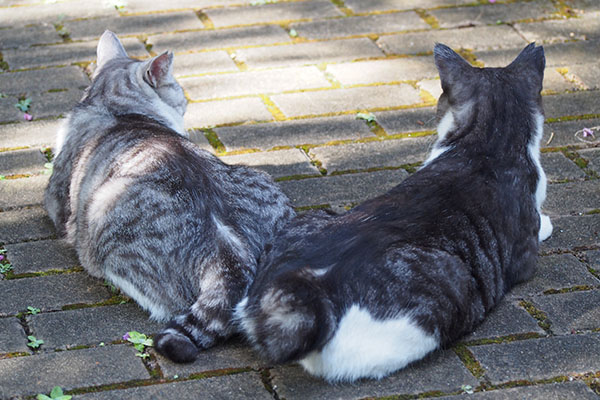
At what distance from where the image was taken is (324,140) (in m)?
5.06

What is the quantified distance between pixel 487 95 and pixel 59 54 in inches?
133

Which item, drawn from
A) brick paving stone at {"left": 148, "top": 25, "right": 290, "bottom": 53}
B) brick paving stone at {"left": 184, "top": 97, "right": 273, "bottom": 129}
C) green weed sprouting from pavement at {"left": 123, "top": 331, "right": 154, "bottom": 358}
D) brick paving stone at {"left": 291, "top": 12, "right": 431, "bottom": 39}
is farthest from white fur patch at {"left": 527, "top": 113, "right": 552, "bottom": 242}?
brick paving stone at {"left": 148, "top": 25, "right": 290, "bottom": 53}

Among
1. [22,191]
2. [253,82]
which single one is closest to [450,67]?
[253,82]

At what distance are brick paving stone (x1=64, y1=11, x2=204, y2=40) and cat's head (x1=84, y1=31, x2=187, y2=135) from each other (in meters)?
1.62

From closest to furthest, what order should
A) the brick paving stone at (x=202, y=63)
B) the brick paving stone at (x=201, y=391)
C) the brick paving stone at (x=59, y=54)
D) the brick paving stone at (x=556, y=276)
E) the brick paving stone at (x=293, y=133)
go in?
the brick paving stone at (x=201, y=391) → the brick paving stone at (x=556, y=276) → the brick paving stone at (x=293, y=133) → the brick paving stone at (x=202, y=63) → the brick paving stone at (x=59, y=54)

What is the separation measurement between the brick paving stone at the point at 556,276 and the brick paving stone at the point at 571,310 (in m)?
0.07

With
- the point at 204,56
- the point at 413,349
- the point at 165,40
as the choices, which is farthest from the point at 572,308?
the point at 165,40

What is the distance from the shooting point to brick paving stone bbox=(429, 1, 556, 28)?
6.53 metres

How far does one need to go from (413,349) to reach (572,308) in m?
0.84

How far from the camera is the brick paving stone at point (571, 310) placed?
3.47m

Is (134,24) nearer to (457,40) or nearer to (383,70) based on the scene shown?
(383,70)

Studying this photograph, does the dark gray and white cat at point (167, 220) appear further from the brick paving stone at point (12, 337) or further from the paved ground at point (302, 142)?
the brick paving stone at point (12, 337)

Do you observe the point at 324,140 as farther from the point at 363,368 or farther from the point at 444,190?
the point at 363,368

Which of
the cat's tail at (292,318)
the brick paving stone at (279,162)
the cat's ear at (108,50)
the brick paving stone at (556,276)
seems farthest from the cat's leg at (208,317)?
the cat's ear at (108,50)
